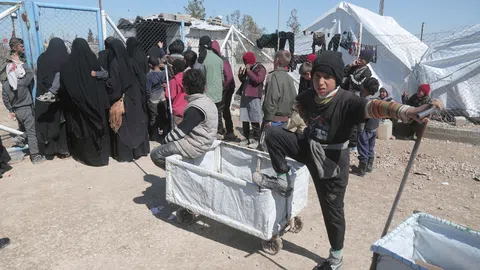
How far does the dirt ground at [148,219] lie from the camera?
3.12 metres

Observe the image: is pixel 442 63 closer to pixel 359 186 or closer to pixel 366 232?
pixel 359 186

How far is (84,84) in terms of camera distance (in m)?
4.94

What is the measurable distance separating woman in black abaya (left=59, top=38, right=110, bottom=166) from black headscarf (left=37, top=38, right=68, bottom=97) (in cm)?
20

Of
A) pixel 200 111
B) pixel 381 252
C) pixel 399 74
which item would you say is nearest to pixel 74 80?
pixel 200 111

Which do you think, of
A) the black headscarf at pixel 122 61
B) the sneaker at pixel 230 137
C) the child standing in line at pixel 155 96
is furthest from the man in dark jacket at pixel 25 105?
the sneaker at pixel 230 137

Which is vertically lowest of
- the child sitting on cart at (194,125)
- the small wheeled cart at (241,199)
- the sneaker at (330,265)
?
the sneaker at (330,265)

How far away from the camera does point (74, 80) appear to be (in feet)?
16.2

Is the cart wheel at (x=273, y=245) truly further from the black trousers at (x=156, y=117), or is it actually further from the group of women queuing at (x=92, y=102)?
the black trousers at (x=156, y=117)

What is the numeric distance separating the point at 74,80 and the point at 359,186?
4.15 meters

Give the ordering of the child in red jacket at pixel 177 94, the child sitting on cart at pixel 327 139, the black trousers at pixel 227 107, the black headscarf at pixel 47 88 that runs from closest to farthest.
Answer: the child sitting on cart at pixel 327 139
the black headscarf at pixel 47 88
the child in red jacket at pixel 177 94
the black trousers at pixel 227 107

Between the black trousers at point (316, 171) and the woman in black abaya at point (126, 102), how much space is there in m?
3.07

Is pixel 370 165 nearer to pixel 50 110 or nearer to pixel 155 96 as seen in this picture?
pixel 155 96

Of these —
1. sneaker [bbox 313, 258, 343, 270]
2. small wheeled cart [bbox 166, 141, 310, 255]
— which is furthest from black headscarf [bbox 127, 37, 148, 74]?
sneaker [bbox 313, 258, 343, 270]

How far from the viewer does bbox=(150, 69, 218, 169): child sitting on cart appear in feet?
11.7
